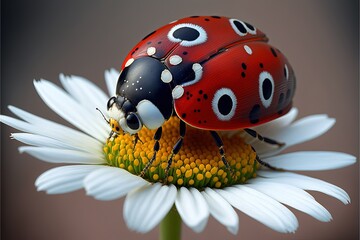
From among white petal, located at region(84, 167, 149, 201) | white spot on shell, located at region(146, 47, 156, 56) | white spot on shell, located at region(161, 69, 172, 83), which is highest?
white spot on shell, located at region(146, 47, 156, 56)

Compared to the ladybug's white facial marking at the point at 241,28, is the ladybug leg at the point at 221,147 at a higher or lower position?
lower

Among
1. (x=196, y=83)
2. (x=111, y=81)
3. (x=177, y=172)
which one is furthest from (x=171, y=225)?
(x=111, y=81)

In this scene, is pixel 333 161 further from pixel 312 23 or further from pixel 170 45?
pixel 312 23

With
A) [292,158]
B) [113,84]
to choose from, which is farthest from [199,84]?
[113,84]

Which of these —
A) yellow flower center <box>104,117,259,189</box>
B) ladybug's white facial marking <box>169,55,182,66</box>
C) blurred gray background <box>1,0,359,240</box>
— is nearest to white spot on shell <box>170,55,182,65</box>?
ladybug's white facial marking <box>169,55,182,66</box>

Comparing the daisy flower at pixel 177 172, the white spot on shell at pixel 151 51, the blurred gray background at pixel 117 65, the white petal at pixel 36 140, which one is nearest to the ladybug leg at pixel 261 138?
the daisy flower at pixel 177 172

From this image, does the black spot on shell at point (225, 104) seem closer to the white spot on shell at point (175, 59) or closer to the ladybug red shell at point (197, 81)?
the ladybug red shell at point (197, 81)

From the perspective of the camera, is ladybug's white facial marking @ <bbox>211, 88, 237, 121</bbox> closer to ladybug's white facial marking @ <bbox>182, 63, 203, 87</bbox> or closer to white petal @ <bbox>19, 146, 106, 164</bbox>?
ladybug's white facial marking @ <bbox>182, 63, 203, 87</bbox>
